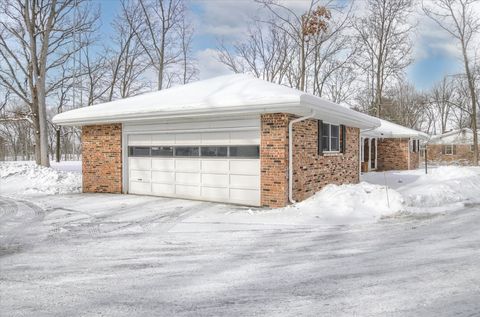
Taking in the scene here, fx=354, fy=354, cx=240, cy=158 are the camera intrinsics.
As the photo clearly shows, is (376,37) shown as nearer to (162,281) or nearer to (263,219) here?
(263,219)

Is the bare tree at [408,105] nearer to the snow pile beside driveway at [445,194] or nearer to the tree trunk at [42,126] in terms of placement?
the snow pile beside driveway at [445,194]

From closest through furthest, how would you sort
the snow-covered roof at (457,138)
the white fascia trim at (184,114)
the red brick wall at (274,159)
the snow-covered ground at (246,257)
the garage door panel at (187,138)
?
the snow-covered ground at (246,257) → the white fascia trim at (184,114) → the red brick wall at (274,159) → the garage door panel at (187,138) → the snow-covered roof at (457,138)

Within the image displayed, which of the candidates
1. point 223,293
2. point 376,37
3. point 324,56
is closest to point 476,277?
point 223,293

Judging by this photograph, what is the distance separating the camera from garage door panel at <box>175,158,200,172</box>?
1059cm

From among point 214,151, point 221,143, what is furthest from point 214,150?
point 221,143

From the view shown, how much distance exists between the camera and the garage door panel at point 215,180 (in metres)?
10.0

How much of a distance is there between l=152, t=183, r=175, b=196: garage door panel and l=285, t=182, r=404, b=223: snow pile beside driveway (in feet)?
13.8

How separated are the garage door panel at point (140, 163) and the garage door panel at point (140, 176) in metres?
0.13

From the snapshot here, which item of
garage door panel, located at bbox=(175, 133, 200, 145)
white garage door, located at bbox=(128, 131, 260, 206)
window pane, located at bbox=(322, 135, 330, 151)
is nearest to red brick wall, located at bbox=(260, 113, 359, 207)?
window pane, located at bbox=(322, 135, 330, 151)

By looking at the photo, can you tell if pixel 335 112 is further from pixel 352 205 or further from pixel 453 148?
pixel 453 148

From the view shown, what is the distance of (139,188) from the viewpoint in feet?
39.1

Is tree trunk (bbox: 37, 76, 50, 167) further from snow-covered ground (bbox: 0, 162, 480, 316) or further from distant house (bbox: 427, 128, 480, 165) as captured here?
distant house (bbox: 427, 128, 480, 165)

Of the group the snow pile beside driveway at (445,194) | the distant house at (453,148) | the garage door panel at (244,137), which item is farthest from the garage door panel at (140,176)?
the distant house at (453,148)

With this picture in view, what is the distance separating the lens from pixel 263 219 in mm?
7918
